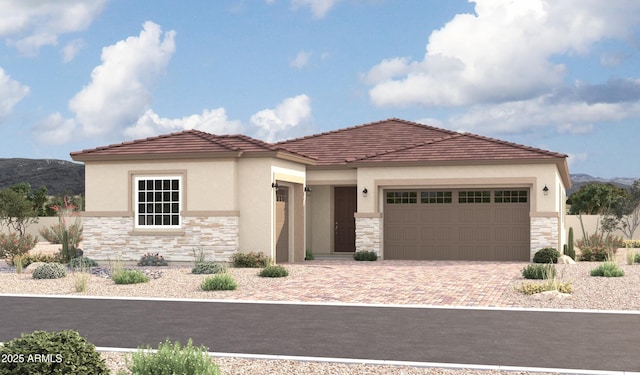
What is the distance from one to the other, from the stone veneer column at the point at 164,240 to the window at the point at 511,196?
29.0 feet

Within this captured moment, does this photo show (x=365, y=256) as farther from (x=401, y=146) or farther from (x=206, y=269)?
(x=206, y=269)

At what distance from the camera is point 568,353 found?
962cm

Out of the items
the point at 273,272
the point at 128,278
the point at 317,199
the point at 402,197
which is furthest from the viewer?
the point at 317,199

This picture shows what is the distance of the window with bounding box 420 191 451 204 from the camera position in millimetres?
26609

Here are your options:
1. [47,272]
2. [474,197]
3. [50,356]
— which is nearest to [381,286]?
[47,272]

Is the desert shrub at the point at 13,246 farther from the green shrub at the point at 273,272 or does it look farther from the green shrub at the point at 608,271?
the green shrub at the point at 608,271

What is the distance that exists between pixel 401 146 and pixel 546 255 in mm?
8150

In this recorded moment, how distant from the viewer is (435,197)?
1052 inches

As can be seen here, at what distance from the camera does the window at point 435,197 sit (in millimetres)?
26609

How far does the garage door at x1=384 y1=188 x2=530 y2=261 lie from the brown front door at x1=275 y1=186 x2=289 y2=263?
356 centimetres

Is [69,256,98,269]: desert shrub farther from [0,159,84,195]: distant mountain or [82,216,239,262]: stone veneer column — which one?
[0,159,84,195]: distant mountain

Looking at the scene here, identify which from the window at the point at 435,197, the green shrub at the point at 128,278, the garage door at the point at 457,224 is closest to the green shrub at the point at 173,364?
the green shrub at the point at 128,278

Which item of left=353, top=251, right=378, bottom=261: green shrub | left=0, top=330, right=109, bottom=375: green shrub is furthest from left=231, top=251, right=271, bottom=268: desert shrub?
left=0, top=330, right=109, bottom=375: green shrub

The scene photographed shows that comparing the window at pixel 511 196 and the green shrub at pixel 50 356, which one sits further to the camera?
the window at pixel 511 196
